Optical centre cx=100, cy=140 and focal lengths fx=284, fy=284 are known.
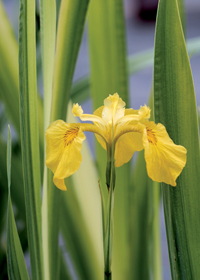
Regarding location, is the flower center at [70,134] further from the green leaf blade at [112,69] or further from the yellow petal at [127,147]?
the green leaf blade at [112,69]

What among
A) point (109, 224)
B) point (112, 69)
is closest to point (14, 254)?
point (109, 224)

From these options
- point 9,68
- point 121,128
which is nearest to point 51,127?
point 121,128

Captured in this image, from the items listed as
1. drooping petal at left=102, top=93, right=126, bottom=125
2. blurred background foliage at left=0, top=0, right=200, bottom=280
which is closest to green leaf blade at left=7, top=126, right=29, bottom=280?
blurred background foliage at left=0, top=0, right=200, bottom=280

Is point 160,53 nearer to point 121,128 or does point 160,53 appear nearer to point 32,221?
point 121,128

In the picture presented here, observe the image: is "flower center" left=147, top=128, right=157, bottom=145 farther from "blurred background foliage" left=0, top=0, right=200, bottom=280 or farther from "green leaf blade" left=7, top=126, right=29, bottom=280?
"green leaf blade" left=7, top=126, right=29, bottom=280

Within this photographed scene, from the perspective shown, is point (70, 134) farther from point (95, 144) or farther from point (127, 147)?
point (95, 144)

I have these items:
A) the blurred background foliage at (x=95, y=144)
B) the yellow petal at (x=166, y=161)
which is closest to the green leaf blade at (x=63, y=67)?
the blurred background foliage at (x=95, y=144)
